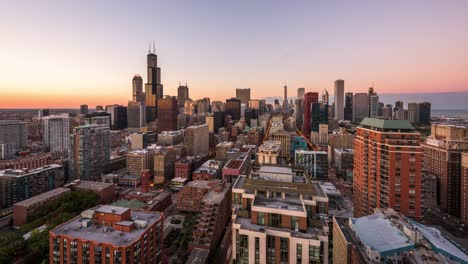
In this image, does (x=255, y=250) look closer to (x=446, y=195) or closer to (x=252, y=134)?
(x=446, y=195)

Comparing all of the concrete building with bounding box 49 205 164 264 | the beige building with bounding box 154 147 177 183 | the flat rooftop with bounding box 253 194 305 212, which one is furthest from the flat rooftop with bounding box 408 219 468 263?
the beige building with bounding box 154 147 177 183

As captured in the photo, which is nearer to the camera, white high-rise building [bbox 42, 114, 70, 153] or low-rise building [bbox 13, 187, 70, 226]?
low-rise building [bbox 13, 187, 70, 226]

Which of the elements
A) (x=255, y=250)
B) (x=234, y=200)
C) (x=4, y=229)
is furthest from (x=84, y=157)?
(x=255, y=250)

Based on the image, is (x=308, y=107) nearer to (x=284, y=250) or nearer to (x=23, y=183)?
(x=23, y=183)

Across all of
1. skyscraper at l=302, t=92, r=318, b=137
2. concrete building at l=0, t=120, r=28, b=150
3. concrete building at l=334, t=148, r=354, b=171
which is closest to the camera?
concrete building at l=334, t=148, r=354, b=171

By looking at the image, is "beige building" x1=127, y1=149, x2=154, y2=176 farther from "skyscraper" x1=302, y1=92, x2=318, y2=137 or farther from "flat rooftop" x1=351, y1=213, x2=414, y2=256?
"skyscraper" x1=302, y1=92, x2=318, y2=137
